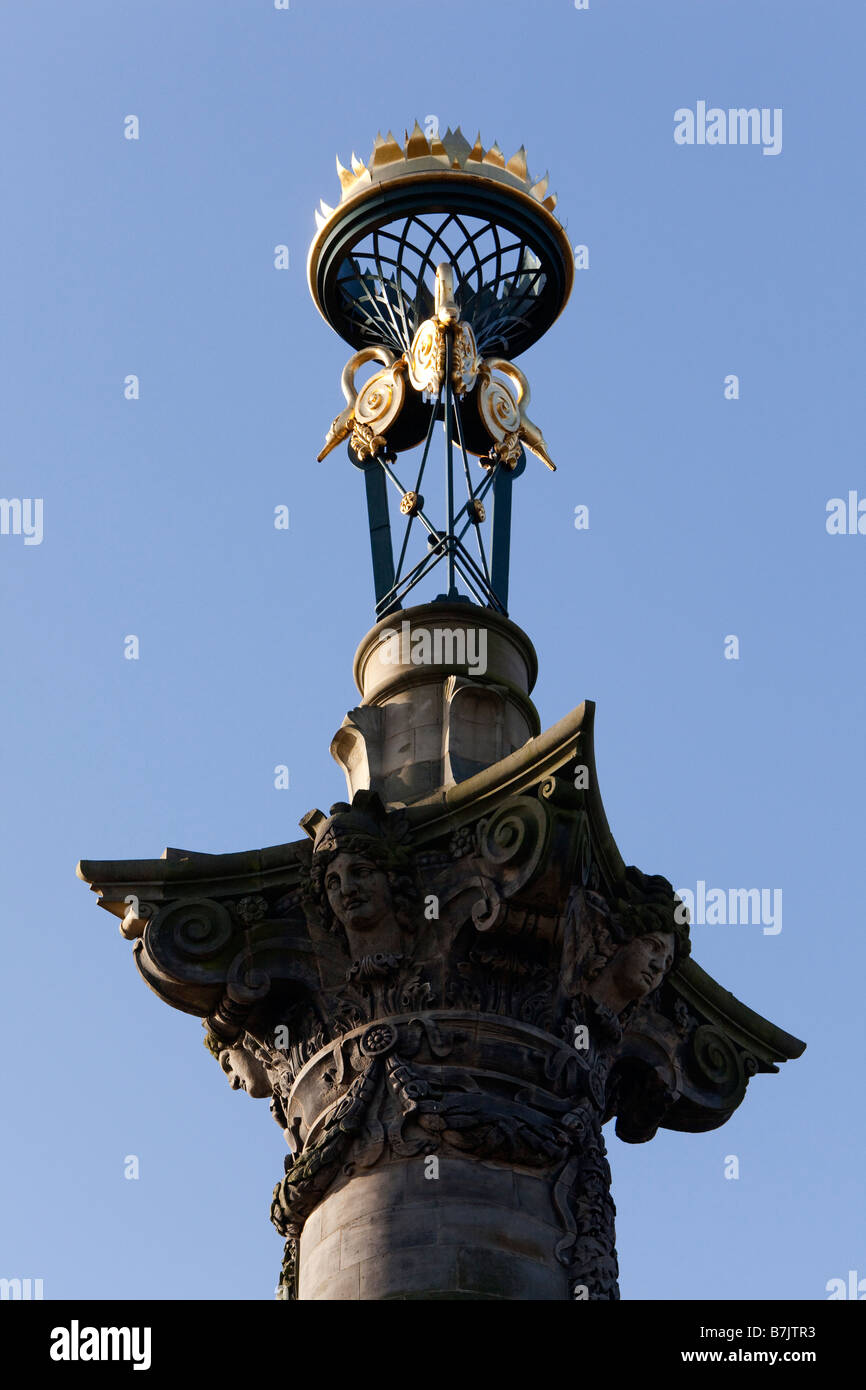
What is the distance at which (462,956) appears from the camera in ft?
66.2

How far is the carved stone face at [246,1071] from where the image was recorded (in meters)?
21.4

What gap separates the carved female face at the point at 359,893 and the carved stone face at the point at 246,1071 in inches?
76.6

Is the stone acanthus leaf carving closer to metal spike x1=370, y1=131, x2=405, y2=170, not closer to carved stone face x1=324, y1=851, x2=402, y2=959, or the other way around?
carved stone face x1=324, y1=851, x2=402, y2=959

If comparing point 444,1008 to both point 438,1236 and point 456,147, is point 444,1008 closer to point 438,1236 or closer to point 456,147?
point 438,1236

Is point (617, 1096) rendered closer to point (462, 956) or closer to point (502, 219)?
point (462, 956)

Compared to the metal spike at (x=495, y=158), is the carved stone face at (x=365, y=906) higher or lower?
lower

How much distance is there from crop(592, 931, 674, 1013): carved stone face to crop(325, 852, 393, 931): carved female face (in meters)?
2.17

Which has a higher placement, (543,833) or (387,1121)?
(543,833)

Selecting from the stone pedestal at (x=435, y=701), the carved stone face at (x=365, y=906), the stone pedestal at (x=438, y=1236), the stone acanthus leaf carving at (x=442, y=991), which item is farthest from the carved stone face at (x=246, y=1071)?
the stone pedestal at (x=435, y=701)

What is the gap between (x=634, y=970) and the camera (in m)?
20.9

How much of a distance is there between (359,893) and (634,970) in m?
2.66

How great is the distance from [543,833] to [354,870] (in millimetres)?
1753

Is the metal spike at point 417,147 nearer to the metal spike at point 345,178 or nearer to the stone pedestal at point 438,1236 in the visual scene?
the metal spike at point 345,178
